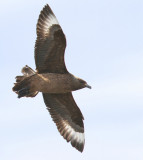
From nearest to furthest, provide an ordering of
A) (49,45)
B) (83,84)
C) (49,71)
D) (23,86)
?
(23,86) → (49,45) → (49,71) → (83,84)

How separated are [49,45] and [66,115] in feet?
5.63

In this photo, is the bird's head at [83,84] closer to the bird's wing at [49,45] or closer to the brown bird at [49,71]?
the brown bird at [49,71]

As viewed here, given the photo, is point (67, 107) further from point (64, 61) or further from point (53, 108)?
point (64, 61)

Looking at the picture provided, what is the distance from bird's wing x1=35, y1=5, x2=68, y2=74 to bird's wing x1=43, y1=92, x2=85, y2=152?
2.63ft

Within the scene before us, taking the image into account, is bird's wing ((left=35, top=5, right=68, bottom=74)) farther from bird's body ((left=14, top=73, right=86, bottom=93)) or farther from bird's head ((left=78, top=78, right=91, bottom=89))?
bird's head ((left=78, top=78, right=91, bottom=89))

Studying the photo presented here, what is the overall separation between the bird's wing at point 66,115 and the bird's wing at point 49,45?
0.80 metres

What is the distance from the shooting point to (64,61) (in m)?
11.2

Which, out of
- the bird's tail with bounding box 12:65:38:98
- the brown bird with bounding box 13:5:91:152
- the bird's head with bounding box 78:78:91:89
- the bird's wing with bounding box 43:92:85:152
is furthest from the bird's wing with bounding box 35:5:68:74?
the bird's wing with bounding box 43:92:85:152

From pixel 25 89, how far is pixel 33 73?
0.52 meters

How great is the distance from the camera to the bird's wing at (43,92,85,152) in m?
11.8

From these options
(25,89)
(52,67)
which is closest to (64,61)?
(52,67)

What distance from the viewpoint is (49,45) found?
437 inches

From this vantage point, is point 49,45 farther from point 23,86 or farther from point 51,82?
point 23,86

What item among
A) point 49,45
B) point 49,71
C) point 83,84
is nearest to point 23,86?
point 49,71
